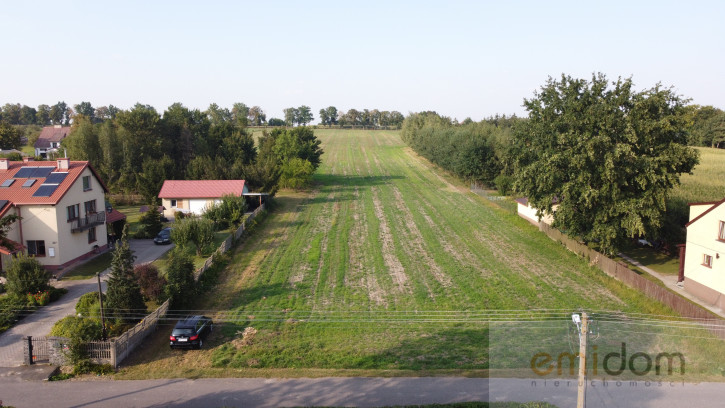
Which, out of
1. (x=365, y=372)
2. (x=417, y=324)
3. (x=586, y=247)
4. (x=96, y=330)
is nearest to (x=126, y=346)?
(x=96, y=330)

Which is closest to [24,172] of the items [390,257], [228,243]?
[228,243]

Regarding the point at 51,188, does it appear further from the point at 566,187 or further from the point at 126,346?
the point at 566,187

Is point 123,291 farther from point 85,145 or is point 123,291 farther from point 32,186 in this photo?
point 85,145

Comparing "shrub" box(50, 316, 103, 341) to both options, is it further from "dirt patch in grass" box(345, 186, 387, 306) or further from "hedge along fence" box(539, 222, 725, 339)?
"hedge along fence" box(539, 222, 725, 339)

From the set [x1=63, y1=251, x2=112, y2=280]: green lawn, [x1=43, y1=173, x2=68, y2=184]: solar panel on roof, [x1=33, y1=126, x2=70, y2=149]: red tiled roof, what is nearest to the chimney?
[x1=43, y1=173, x2=68, y2=184]: solar panel on roof

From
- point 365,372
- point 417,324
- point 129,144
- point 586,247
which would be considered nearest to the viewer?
point 365,372

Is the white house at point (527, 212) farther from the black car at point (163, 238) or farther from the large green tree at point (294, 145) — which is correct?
the large green tree at point (294, 145)
